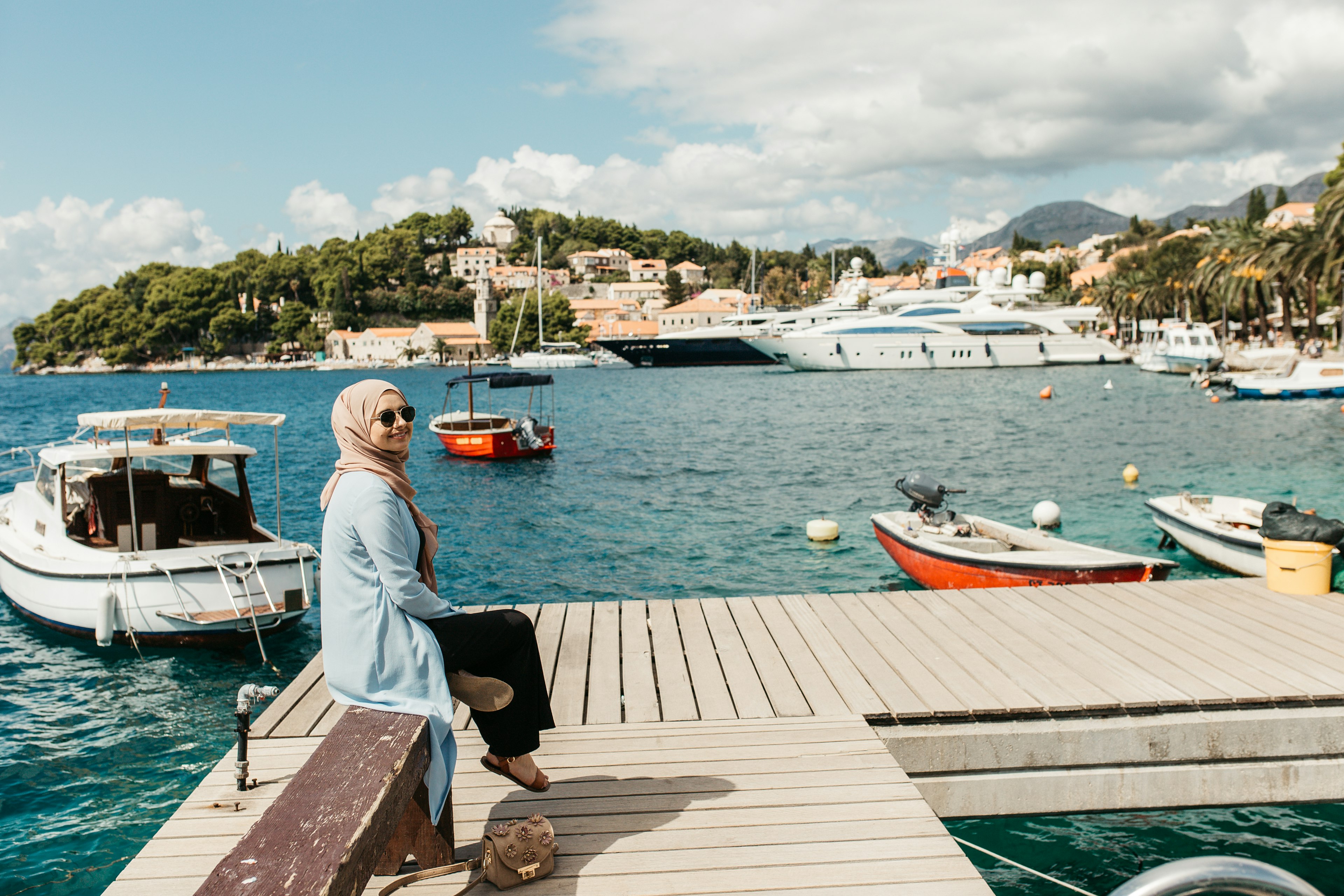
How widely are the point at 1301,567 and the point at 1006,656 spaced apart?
10.7ft

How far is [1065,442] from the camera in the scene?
1144 inches

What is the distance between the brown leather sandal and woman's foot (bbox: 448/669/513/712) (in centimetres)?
33

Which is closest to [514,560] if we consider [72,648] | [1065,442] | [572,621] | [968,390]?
[72,648]

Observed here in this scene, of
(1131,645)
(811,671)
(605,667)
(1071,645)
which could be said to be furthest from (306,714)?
(1131,645)

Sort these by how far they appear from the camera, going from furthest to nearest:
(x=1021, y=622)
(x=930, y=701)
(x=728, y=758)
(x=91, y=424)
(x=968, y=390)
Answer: (x=968, y=390), (x=91, y=424), (x=1021, y=622), (x=930, y=701), (x=728, y=758)

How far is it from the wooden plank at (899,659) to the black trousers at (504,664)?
2.50m

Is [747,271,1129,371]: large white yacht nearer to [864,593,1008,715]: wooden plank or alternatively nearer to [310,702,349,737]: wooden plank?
[864,593,1008,715]: wooden plank

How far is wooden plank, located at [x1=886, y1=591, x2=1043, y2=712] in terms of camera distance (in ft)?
16.4

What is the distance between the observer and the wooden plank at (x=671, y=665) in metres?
4.98

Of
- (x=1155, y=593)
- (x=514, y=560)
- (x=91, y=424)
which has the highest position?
(x=91, y=424)

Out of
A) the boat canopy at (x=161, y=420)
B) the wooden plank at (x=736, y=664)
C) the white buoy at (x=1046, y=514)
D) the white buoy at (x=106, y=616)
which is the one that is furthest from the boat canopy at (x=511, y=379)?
the wooden plank at (x=736, y=664)

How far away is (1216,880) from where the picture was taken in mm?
2174

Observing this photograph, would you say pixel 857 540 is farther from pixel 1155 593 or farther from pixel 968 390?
pixel 968 390

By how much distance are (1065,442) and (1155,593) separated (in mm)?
23674
